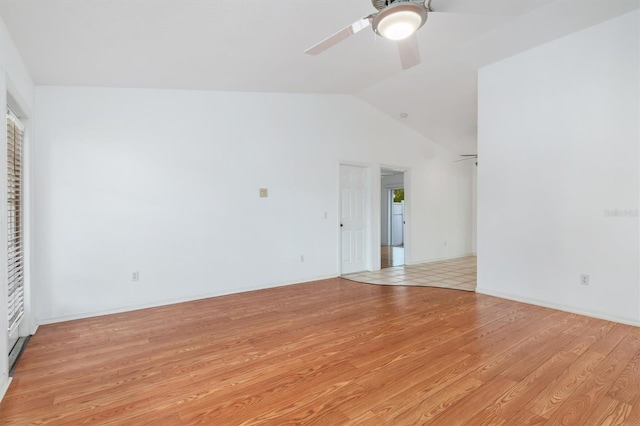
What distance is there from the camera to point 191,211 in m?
4.13

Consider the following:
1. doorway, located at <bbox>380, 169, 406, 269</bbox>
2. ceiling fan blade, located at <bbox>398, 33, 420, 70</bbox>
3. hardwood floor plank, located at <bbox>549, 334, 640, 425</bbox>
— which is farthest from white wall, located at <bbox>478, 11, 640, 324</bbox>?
doorway, located at <bbox>380, 169, 406, 269</bbox>

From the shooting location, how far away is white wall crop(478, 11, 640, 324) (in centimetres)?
321

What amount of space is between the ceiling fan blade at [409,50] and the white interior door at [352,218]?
2881mm

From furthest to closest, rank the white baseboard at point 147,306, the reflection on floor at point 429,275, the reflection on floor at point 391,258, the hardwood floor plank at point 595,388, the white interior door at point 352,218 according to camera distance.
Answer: the reflection on floor at point 391,258, the white interior door at point 352,218, the reflection on floor at point 429,275, the white baseboard at point 147,306, the hardwood floor plank at point 595,388

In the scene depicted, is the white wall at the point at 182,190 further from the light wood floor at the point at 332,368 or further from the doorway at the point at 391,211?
the doorway at the point at 391,211

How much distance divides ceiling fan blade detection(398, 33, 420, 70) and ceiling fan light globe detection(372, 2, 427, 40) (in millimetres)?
185

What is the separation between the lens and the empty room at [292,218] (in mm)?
2104

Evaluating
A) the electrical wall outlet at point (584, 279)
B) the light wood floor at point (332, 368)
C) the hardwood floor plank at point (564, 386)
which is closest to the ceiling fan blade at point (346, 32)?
the light wood floor at point (332, 368)

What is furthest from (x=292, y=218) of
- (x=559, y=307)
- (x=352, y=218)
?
(x=559, y=307)

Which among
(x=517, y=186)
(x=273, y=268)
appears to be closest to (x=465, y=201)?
(x=517, y=186)

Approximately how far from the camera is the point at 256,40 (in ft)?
9.91

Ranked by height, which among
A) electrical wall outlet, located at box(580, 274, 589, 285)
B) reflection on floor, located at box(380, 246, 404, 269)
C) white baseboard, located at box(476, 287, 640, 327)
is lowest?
reflection on floor, located at box(380, 246, 404, 269)

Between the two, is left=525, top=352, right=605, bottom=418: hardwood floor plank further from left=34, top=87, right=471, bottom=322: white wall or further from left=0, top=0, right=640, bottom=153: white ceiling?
left=34, top=87, right=471, bottom=322: white wall

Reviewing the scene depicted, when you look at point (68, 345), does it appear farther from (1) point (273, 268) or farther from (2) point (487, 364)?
(2) point (487, 364)
